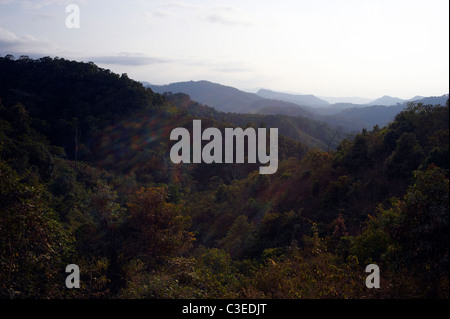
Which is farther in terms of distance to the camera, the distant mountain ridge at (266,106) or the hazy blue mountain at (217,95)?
the hazy blue mountain at (217,95)

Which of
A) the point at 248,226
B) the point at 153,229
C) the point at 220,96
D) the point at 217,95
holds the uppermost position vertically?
the point at 217,95

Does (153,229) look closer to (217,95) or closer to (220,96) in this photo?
(220,96)

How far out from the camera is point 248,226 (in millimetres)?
12180

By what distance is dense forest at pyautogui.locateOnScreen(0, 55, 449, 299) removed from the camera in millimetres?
4809

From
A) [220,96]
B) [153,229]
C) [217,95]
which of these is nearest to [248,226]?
[153,229]

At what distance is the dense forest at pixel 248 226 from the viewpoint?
15.8ft

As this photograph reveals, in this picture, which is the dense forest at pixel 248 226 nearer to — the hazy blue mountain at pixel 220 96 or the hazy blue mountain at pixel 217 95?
the hazy blue mountain at pixel 220 96

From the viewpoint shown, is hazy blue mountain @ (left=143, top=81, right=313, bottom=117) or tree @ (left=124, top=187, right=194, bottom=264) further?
hazy blue mountain @ (left=143, top=81, right=313, bottom=117)

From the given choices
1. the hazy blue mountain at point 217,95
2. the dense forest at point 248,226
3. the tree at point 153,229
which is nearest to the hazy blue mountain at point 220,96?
the hazy blue mountain at point 217,95

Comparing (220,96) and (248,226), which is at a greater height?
(220,96)

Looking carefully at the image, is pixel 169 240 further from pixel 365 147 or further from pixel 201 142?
pixel 201 142

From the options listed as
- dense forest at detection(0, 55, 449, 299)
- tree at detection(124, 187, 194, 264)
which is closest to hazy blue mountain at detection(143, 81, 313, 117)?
dense forest at detection(0, 55, 449, 299)

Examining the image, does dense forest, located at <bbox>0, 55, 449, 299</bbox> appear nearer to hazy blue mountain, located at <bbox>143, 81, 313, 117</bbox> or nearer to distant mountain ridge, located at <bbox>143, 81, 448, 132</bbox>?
distant mountain ridge, located at <bbox>143, 81, 448, 132</bbox>

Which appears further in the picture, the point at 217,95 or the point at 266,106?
the point at 217,95
